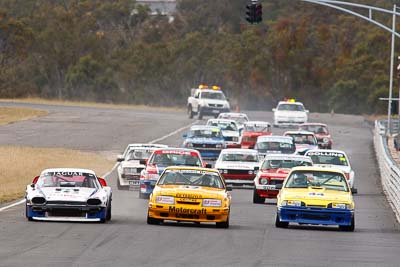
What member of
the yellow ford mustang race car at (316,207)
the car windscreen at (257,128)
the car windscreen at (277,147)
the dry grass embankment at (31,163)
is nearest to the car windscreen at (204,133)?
the dry grass embankment at (31,163)

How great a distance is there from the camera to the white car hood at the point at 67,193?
2216cm

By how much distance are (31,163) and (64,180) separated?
22.3 meters

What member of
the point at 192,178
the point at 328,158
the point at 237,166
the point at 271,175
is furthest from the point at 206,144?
the point at 192,178

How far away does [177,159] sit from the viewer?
31.9 metres

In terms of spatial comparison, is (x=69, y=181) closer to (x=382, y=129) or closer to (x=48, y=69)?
(x=382, y=129)

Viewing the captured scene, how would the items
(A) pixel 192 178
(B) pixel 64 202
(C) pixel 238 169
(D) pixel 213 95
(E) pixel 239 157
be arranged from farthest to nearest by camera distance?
(D) pixel 213 95
(E) pixel 239 157
(C) pixel 238 169
(A) pixel 192 178
(B) pixel 64 202

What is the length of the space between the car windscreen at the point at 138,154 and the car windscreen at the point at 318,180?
11.0m

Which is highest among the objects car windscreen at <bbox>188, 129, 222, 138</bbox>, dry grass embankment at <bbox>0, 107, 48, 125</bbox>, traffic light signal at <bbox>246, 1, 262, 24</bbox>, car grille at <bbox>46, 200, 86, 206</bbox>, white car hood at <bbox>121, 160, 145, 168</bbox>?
traffic light signal at <bbox>246, 1, 262, 24</bbox>

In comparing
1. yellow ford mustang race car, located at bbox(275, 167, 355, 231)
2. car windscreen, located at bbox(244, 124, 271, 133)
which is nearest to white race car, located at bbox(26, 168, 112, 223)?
yellow ford mustang race car, located at bbox(275, 167, 355, 231)

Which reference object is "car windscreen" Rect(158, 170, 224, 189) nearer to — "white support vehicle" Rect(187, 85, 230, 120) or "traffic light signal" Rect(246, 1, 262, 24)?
"traffic light signal" Rect(246, 1, 262, 24)

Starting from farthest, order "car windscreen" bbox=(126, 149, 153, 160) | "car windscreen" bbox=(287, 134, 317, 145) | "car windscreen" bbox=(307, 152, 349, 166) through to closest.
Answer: "car windscreen" bbox=(287, 134, 317, 145) < "car windscreen" bbox=(307, 152, 349, 166) < "car windscreen" bbox=(126, 149, 153, 160)

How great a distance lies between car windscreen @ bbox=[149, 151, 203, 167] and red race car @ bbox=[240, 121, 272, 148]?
66.2ft

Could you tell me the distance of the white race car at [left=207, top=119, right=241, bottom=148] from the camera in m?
52.1

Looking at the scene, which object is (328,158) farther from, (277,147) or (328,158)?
(277,147)
